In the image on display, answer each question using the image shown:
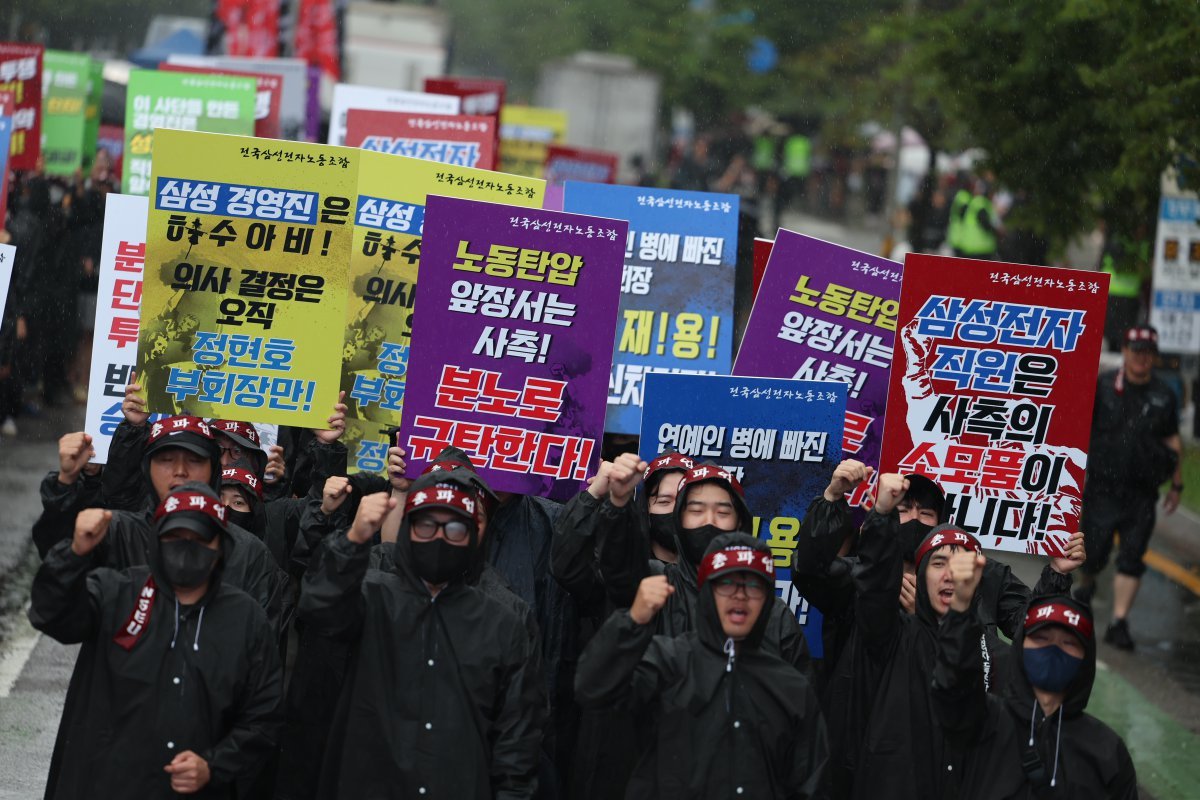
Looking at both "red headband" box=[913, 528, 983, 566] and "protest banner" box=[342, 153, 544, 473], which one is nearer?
"red headband" box=[913, 528, 983, 566]

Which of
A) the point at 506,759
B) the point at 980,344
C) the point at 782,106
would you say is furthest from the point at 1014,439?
the point at 782,106

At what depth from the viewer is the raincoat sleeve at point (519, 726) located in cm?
560

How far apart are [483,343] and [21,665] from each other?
4.00m

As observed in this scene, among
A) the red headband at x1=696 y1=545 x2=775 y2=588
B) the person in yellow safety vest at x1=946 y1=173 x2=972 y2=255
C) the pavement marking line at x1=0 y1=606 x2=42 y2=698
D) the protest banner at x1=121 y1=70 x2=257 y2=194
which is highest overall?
the person in yellow safety vest at x1=946 y1=173 x2=972 y2=255

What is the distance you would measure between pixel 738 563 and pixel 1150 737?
5121 mm

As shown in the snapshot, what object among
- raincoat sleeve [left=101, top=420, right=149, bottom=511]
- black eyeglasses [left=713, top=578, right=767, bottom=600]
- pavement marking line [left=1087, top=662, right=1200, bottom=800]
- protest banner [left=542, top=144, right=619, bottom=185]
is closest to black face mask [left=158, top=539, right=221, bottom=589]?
raincoat sleeve [left=101, top=420, right=149, bottom=511]

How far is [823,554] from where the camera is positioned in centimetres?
612

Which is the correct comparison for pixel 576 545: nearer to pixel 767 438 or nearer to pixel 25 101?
pixel 767 438

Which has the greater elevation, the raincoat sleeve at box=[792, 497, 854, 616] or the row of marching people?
the raincoat sleeve at box=[792, 497, 854, 616]

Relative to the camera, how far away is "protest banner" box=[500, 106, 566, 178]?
2491 centimetres

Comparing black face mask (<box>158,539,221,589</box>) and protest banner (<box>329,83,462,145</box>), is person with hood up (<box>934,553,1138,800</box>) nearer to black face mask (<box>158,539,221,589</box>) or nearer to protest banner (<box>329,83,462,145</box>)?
black face mask (<box>158,539,221,589</box>)

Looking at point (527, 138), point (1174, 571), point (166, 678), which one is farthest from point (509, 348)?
point (527, 138)

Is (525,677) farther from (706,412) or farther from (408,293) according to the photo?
(408,293)

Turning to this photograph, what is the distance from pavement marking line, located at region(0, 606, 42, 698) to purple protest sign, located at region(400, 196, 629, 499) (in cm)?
340
